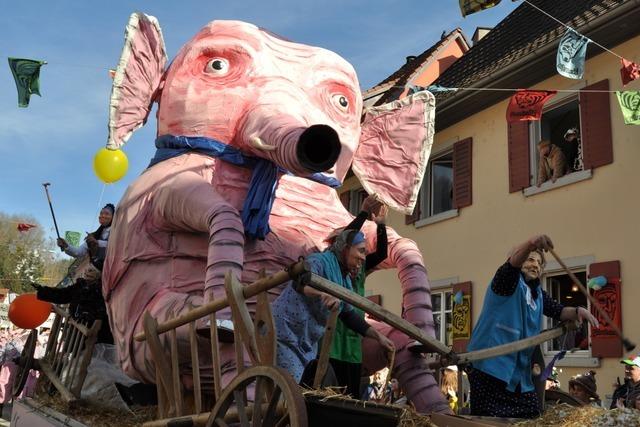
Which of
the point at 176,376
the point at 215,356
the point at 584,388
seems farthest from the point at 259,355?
the point at 584,388

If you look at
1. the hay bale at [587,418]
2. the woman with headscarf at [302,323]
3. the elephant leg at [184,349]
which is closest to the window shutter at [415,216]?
the elephant leg at [184,349]

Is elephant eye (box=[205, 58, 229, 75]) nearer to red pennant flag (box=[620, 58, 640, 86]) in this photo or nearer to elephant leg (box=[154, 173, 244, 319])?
elephant leg (box=[154, 173, 244, 319])

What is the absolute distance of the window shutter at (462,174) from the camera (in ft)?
37.5

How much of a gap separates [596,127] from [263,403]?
7499 mm

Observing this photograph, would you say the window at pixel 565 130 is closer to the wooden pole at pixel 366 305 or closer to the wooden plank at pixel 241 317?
the wooden pole at pixel 366 305

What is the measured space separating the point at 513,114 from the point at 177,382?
214 inches

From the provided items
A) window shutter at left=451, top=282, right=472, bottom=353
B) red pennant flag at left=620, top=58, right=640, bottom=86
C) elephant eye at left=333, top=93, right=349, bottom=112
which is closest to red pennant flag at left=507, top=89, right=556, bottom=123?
red pennant flag at left=620, top=58, right=640, bottom=86

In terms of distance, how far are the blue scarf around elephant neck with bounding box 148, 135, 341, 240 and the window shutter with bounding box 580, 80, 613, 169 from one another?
5.33 meters

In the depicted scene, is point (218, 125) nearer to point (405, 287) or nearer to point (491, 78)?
point (405, 287)

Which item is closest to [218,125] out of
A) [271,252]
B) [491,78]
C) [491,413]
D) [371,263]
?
[271,252]

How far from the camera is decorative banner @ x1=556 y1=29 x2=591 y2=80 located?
717 centimetres

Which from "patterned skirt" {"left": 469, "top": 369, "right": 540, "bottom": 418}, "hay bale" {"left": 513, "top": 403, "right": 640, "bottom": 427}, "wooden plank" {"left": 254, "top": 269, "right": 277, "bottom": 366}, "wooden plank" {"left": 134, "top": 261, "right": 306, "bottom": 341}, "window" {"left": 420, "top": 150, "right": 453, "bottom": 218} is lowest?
"hay bale" {"left": 513, "top": 403, "right": 640, "bottom": 427}

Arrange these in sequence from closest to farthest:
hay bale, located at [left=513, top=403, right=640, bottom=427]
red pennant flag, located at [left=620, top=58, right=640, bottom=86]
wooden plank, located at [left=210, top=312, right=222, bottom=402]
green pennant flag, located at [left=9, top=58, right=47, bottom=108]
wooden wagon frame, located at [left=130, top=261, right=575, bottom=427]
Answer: hay bale, located at [left=513, top=403, right=640, bottom=427]
wooden wagon frame, located at [left=130, top=261, right=575, bottom=427]
wooden plank, located at [left=210, top=312, right=222, bottom=402]
green pennant flag, located at [left=9, top=58, right=47, bottom=108]
red pennant flag, located at [left=620, top=58, right=640, bottom=86]

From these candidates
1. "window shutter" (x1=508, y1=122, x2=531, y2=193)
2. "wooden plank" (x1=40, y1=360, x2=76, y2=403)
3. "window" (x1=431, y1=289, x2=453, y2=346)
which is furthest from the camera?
"window" (x1=431, y1=289, x2=453, y2=346)
